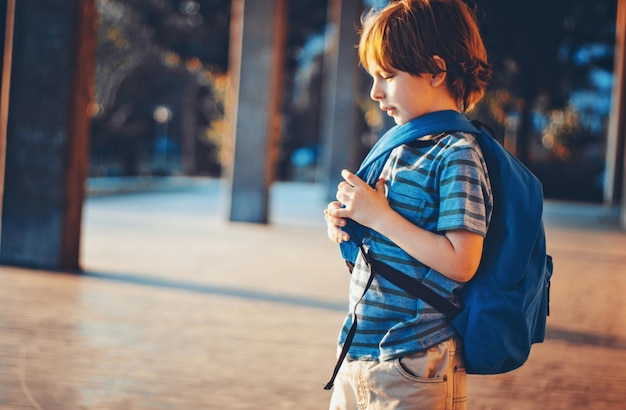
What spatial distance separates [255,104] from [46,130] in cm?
641

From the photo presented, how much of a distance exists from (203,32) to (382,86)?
96.5 ft

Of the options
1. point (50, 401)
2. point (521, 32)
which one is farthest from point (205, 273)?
point (521, 32)

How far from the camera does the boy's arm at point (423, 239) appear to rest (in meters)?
1.75

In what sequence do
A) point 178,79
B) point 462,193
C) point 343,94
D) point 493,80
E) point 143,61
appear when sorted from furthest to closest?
point 178,79, point 143,61, point 493,80, point 343,94, point 462,193

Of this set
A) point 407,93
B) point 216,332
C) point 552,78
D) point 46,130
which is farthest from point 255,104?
point 552,78

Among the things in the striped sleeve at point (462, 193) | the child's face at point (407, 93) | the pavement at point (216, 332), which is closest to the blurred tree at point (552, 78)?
the pavement at point (216, 332)

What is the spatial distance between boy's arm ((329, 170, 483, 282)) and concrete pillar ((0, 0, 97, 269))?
6.57 meters

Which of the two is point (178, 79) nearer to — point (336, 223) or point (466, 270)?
point (336, 223)

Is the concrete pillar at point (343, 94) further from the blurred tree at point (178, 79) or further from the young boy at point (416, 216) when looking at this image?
the young boy at point (416, 216)

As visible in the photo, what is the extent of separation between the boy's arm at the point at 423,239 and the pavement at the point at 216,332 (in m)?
2.37

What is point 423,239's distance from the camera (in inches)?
69.2

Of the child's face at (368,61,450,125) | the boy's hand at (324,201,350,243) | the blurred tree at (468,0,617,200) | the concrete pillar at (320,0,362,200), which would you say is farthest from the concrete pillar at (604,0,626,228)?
the boy's hand at (324,201,350,243)

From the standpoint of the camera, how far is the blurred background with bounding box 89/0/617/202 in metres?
25.3

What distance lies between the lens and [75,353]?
16.0ft
